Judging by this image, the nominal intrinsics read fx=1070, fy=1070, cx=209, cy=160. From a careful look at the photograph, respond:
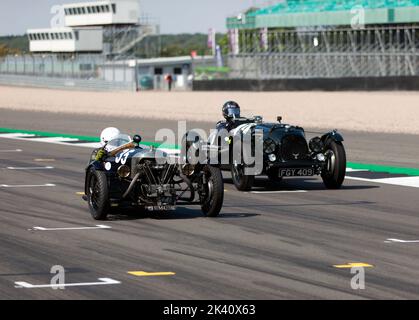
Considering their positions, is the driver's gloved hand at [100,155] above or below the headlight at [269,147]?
above

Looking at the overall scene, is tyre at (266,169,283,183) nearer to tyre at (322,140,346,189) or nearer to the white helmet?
tyre at (322,140,346,189)

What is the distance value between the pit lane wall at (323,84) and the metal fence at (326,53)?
13749mm

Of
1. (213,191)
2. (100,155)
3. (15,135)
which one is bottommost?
(15,135)

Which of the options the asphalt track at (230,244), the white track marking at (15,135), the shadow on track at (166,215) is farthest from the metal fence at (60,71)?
the shadow on track at (166,215)

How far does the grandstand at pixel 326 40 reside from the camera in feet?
249

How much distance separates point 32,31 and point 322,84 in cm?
9956

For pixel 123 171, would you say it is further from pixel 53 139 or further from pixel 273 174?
pixel 53 139

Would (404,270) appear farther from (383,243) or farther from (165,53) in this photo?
(165,53)

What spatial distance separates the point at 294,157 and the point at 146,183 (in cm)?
392

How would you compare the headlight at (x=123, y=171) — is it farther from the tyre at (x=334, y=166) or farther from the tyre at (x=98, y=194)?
the tyre at (x=334, y=166)

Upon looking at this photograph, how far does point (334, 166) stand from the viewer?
17.2 metres

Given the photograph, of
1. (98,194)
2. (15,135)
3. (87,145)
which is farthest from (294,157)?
(15,135)

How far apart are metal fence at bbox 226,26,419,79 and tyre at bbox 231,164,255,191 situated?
178ft
